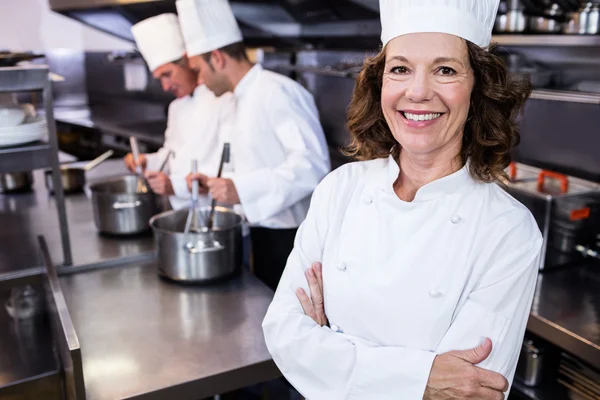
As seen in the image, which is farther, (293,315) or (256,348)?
(256,348)

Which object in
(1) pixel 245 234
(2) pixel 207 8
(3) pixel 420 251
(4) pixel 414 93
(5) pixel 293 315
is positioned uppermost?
(2) pixel 207 8

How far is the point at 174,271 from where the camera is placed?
1789 mm

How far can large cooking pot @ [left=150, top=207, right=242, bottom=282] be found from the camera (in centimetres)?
172

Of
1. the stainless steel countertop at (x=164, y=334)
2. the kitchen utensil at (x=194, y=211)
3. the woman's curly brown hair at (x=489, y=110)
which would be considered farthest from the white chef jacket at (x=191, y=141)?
the woman's curly brown hair at (x=489, y=110)

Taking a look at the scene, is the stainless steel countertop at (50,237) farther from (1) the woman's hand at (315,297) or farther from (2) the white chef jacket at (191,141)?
(1) the woman's hand at (315,297)

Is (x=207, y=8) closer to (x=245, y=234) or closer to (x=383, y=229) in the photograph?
(x=245, y=234)

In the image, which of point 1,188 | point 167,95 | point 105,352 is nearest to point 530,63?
point 105,352

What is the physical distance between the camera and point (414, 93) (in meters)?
1.08

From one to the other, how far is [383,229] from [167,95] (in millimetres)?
4419

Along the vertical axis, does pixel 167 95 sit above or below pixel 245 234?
above

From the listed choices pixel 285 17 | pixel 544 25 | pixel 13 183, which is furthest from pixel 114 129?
pixel 544 25

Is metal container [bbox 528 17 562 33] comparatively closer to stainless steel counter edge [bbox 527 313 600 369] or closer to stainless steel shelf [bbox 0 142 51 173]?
stainless steel counter edge [bbox 527 313 600 369]

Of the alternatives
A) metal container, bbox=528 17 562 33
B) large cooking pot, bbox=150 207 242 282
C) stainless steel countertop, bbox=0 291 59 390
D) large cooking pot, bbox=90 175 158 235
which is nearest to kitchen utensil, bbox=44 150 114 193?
large cooking pot, bbox=90 175 158 235

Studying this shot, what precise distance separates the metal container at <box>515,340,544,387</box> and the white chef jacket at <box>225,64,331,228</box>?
2.93 feet
